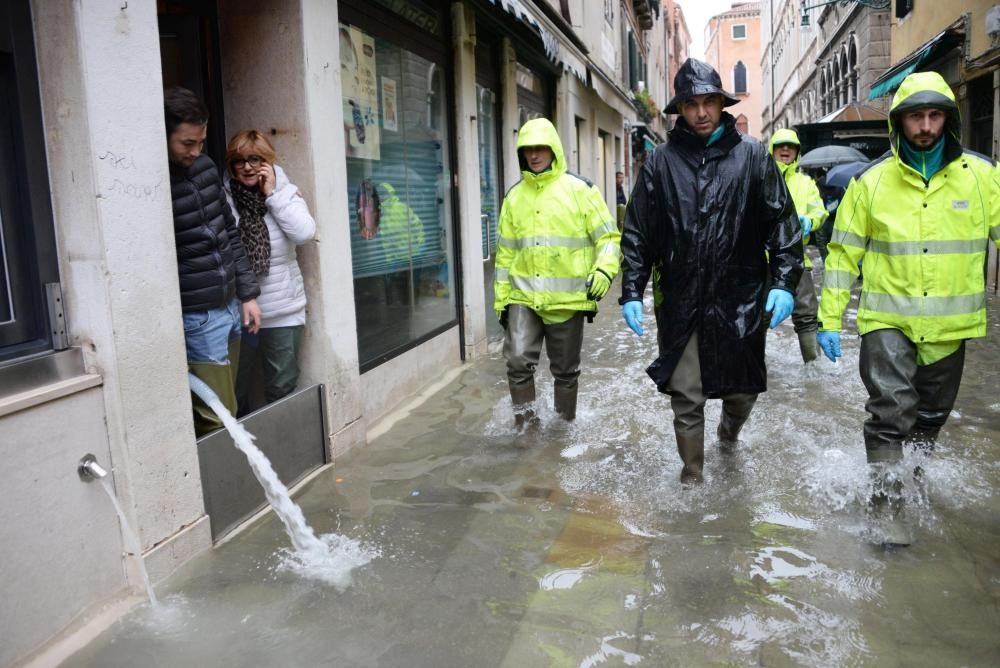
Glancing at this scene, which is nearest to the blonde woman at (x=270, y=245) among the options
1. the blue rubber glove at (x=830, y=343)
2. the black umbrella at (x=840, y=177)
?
the blue rubber glove at (x=830, y=343)

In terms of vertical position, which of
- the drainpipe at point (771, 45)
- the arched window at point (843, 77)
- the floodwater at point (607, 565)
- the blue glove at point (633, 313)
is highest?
the drainpipe at point (771, 45)

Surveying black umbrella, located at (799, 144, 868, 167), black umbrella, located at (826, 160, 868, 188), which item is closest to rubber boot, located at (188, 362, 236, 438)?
black umbrella, located at (826, 160, 868, 188)

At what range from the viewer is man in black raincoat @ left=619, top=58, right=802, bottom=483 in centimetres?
429

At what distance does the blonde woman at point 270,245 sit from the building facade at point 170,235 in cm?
20

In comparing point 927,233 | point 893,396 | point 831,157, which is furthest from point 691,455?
point 831,157

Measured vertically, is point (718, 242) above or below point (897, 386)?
above

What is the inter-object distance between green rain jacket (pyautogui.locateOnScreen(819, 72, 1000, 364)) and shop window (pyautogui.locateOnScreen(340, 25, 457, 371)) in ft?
10.6

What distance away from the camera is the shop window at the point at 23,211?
312 cm

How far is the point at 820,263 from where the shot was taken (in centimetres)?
1750

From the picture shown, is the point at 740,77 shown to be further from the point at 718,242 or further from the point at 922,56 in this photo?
the point at 718,242

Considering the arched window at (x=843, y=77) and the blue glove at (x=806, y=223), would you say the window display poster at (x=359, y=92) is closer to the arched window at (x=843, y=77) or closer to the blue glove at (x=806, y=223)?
the blue glove at (x=806, y=223)

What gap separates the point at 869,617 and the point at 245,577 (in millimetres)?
2333

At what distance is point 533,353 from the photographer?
561 cm

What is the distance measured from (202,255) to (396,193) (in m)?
Answer: 2.98
